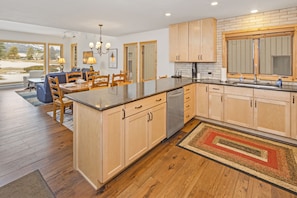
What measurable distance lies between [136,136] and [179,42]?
3066mm

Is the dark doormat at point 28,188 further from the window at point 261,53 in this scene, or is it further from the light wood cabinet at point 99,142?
the window at point 261,53

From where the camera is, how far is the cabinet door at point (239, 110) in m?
3.32

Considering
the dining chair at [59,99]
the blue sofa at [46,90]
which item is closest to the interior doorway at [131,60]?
the blue sofa at [46,90]

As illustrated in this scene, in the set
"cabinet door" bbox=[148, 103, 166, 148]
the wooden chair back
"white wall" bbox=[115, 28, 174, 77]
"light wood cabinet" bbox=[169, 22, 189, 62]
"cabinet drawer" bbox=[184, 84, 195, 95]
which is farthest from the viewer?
"white wall" bbox=[115, 28, 174, 77]

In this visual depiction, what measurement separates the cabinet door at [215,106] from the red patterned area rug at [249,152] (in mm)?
340

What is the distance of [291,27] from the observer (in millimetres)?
3203

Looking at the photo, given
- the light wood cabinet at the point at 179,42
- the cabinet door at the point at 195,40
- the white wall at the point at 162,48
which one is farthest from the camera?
the white wall at the point at 162,48

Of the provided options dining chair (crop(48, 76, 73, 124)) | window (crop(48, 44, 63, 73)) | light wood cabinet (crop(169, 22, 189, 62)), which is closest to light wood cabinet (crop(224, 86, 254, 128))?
light wood cabinet (crop(169, 22, 189, 62))

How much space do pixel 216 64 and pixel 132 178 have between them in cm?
332

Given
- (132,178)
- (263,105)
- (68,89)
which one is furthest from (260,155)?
(68,89)

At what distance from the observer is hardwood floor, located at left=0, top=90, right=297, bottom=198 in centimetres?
185

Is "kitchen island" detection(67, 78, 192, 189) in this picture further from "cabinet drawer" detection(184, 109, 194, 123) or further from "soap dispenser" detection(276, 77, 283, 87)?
"soap dispenser" detection(276, 77, 283, 87)

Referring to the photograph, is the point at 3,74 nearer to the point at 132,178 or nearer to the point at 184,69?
the point at 184,69

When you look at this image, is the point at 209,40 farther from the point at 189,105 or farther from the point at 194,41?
the point at 189,105
